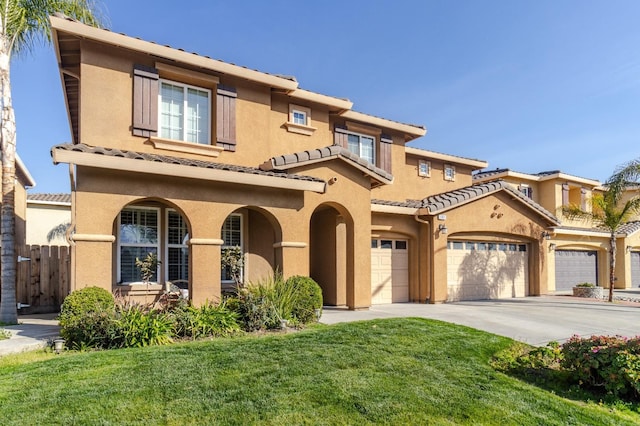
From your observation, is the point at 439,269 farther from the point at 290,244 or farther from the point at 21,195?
the point at 21,195

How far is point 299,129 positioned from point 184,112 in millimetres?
4076

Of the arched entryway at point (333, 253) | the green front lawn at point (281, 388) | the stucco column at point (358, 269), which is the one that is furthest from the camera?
the arched entryway at point (333, 253)

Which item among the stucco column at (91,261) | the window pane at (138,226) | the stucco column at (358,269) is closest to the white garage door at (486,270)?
the stucco column at (358,269)

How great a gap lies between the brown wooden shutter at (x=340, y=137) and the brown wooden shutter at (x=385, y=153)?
167 centimetres

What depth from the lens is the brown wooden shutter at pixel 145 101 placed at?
11.0 m

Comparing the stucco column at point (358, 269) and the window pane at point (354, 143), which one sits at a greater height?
the window pane at point (354, 143)

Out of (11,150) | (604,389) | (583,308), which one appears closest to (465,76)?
(583,308)

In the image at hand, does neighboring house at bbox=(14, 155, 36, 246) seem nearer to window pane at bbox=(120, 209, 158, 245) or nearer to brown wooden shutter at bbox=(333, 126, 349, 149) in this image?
window pane at bbox=(120, 209, 158, 245)

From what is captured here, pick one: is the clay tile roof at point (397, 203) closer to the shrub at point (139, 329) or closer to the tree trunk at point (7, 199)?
the shrub at point (139, 329)

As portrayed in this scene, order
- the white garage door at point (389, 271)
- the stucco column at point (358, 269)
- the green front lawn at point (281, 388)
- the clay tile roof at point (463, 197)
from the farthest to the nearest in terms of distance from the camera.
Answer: the clay tile roof at point (463, 197) < the white garage door at point (389, 271) < the stucco column at point (358, 269) < the green front lawn at point (281, 388)

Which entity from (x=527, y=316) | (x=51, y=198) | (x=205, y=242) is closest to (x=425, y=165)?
(x=527, y=316)

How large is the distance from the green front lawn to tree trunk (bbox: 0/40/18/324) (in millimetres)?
3672

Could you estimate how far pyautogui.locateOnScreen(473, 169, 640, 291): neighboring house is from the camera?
73.0 feet

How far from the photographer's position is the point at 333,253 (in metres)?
13.9
